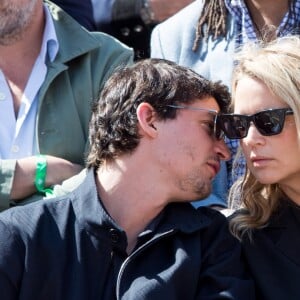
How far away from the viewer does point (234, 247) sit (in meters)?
2.98

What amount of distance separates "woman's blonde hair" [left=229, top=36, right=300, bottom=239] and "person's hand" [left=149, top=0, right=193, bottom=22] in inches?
61.7

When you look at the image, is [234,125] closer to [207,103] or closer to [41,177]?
[207,103]

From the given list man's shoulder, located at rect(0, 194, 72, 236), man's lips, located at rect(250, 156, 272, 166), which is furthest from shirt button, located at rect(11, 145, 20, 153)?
man's lips, located at rect(250, 156, 272, 166)

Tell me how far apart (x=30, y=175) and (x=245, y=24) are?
42.2 inches

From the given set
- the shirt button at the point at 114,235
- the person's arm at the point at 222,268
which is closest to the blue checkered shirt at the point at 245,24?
the person's arm at the point at 222,268

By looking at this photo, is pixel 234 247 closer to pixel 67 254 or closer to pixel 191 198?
pixel 191 198

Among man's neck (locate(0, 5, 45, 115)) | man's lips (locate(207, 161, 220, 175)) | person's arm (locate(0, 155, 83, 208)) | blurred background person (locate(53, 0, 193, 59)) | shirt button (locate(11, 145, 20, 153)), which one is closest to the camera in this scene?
man's lips (locate(207, 161, 220, 175))

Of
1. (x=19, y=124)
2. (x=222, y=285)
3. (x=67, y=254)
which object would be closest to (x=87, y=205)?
(x=67, y=254)

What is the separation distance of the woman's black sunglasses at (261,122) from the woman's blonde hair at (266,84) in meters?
0.05

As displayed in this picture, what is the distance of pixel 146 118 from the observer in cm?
301

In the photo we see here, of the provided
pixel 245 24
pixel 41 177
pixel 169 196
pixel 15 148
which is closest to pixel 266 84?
pixel 169 196

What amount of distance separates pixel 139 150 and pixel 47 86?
2.43 ft

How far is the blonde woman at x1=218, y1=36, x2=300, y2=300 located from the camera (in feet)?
9.39

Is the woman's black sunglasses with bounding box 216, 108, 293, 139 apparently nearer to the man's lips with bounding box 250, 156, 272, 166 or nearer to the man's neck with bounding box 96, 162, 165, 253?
the man's lips with bounding box 250, 156, 272, 166
